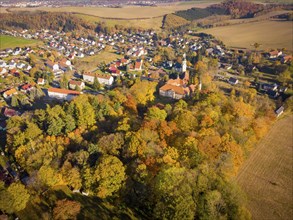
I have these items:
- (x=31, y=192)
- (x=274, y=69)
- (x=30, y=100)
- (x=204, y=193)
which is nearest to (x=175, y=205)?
(x=204, y=193)

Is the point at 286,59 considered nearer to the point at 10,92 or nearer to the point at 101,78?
the point at 101,78

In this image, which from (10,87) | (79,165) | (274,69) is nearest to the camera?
(79,165)

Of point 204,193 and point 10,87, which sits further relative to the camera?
point 10,87

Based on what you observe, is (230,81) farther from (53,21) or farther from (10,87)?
(53,21)

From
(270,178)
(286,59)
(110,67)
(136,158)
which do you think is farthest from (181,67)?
(136,158)

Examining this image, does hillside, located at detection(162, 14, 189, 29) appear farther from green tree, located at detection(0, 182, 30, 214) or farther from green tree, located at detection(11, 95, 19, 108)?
green tree, located at detection(0, 182, 30, 214)

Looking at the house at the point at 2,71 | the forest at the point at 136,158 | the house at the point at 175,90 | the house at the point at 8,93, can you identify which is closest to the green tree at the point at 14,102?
the house at the point at 8,93
